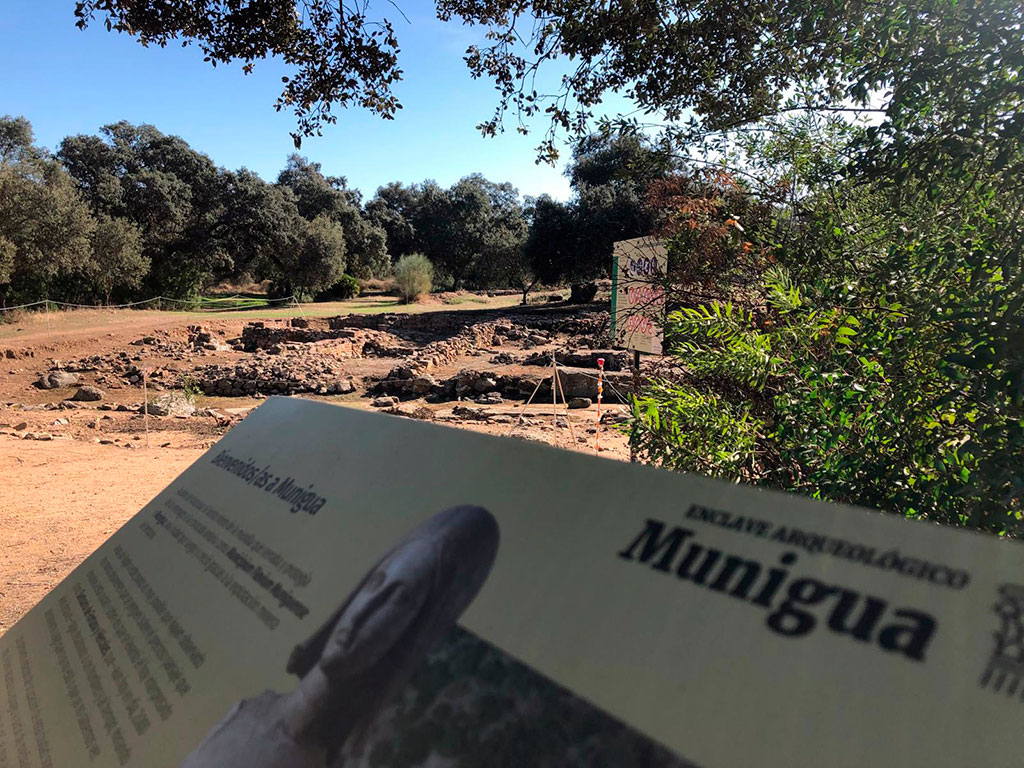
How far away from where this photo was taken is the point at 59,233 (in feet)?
70.4

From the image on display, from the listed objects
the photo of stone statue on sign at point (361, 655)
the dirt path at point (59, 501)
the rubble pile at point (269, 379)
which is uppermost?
the photo of stone statue on sign at point (361, 655)

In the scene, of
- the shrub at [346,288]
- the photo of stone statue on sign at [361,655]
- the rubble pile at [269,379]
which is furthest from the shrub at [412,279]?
the photo of stone statue on sign at [361,655]

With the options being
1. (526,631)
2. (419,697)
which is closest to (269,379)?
(419,697)

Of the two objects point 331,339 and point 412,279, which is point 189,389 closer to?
point 331,339

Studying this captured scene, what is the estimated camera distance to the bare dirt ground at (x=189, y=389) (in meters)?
6.62

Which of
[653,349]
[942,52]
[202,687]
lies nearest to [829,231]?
[942,52]

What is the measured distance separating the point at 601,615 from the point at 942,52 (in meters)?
2.06

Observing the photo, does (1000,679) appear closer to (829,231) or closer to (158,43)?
(829,231)

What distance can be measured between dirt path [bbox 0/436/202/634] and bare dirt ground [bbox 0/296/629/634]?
20mm

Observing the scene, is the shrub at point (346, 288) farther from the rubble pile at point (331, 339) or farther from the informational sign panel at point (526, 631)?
the informational sign panel at point (526, 631)

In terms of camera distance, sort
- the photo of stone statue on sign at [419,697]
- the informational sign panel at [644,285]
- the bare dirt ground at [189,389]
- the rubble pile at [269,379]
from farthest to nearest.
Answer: the rubble pile at [269,379] → the bare dirt ground at [189,389] → the informational sign panel at [644,285] → the photo of stone statue on sign at [419,697]

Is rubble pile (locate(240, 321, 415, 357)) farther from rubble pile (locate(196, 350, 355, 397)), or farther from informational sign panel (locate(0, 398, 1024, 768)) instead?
informational sign panel (locate(0, 398, 1024, 768))

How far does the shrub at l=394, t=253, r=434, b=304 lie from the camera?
1559 inches

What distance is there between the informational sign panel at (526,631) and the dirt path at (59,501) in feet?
10.7
